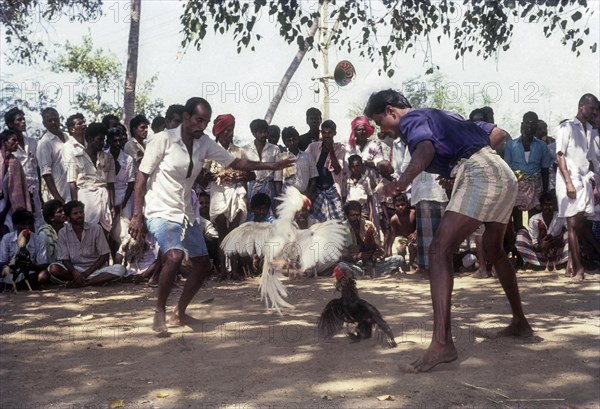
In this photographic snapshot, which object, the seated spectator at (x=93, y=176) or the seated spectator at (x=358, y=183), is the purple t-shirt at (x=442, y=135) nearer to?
the seated spectator at (x=358, y=183)

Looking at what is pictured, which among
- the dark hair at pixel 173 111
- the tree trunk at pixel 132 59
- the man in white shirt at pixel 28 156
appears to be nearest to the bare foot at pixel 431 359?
the dark hair at pixel 173 111

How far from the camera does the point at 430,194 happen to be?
8617 mm

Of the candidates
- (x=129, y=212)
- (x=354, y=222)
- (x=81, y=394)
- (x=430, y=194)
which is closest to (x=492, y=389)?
(x=81, y=394)

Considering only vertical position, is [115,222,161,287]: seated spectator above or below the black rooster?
above

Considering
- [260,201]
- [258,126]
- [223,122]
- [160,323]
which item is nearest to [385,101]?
[160,323]

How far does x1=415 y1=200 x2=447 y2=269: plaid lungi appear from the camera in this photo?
8641mm

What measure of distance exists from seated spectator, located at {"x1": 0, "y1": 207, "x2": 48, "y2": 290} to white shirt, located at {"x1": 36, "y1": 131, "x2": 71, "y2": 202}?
63cm

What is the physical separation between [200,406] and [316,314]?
2811 millimetres

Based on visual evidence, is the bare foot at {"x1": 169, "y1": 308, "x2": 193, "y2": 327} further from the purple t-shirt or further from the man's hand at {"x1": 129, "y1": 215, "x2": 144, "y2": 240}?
the purple t-shirt

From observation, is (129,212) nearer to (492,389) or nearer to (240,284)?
(240,284)

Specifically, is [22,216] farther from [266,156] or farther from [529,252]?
[529,252]

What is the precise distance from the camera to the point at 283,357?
16.9 feet

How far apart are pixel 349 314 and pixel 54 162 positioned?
16.6 feet

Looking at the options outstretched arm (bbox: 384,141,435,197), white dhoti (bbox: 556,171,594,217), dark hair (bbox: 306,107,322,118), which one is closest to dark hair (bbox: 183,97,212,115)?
outstretched arm (bbox: 384,141,435,197)
